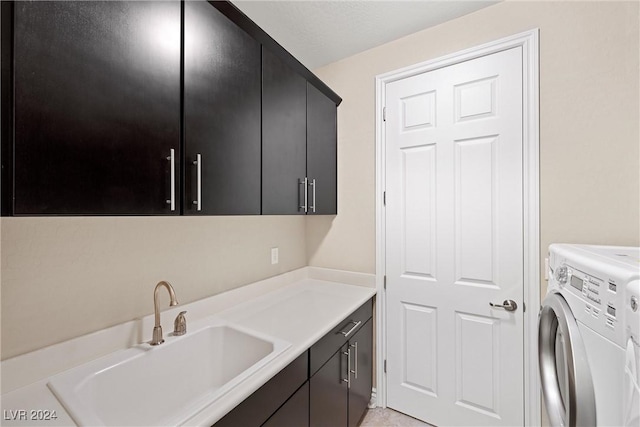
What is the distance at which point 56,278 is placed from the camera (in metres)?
0.97

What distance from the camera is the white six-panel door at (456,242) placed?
1.55 meters

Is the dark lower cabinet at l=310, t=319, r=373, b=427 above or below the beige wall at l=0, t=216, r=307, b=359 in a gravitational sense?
below

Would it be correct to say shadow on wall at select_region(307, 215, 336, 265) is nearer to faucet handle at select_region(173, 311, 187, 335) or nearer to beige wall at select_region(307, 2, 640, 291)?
faucet handle at select_region(173, 311, 187, 335)

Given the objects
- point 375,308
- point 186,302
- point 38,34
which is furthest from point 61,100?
point 375,308

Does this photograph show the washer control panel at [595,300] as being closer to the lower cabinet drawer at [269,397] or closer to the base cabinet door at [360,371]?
the lower cabinet drawer at [269,397]

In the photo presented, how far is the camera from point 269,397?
3.15 ft

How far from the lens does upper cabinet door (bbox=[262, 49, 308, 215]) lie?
139cm

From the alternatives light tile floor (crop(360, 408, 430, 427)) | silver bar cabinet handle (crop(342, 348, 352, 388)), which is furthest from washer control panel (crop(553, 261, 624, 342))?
light tile floor (crop(360, 408, 430, 427))

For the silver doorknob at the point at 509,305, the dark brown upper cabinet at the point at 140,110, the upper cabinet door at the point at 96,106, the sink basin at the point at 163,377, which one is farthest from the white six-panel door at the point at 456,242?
the upper cabinet door at the point at 96,106

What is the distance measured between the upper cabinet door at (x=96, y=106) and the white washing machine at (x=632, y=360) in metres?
1.27

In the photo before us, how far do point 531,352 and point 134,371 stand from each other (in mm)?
1881

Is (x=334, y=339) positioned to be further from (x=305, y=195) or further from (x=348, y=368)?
(x=305, y=195)

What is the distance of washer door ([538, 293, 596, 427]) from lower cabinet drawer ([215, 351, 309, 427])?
87 cm

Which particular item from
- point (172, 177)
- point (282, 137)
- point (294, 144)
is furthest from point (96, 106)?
point (294, 144)
